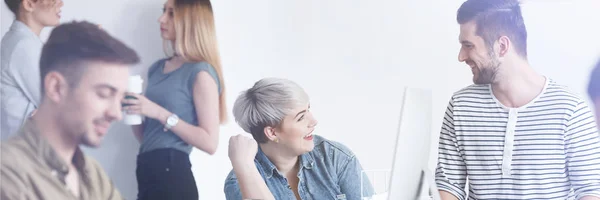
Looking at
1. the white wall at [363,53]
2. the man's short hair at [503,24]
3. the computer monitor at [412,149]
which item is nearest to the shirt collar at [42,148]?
the white wall at [363,53]

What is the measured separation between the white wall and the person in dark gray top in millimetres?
47

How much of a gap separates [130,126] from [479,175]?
1342 mm

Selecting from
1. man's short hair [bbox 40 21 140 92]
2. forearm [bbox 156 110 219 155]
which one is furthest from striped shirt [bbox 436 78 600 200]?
man's short hair [bbox 40 21 140 92]

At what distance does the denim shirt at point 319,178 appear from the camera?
2.67 m

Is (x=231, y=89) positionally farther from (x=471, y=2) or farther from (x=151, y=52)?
(x=471, y=2)

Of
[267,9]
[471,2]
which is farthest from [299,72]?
[471,2]

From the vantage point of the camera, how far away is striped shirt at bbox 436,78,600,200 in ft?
8.37

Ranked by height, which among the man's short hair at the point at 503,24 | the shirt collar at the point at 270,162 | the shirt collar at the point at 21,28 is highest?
the man's short hair at the point at 503,24

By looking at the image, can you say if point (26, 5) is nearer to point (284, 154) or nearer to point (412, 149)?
point (284, 154)

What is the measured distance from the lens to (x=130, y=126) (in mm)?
2516

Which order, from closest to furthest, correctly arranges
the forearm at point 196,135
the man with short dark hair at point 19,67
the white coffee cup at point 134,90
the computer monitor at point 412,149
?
the computer monitor at point 412,149 → the man with short dark hair at point 19,67 → the white coffee cup at point 134,90 → the forearm at point 196,135

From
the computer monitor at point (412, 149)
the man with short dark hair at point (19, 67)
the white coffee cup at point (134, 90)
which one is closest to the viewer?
the computer monitor at point (412, 149)

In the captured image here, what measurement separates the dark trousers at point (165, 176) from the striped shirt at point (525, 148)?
1.01 metres

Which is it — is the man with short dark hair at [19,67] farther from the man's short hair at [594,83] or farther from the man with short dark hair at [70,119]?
the man's short hair at [594,83]
